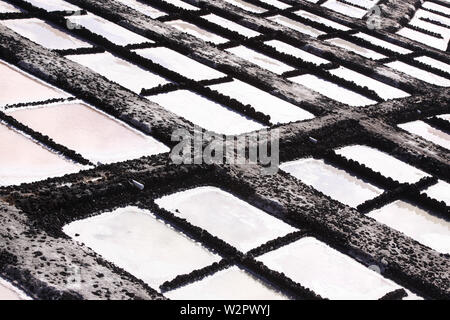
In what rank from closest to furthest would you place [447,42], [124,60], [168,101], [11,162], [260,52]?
[11,162], [168,101], [124,60], [260,52], [447,42]

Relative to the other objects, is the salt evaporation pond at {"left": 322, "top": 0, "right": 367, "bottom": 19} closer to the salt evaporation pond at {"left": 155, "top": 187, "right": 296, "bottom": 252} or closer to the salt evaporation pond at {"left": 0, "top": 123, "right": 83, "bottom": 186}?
the salt evaporation pond at {"left": 155, "top": 187, "right": 296, "bottom": 252}

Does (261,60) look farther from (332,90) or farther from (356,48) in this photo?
(356,48)

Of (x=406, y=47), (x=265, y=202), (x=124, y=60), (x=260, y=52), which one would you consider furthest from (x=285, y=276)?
(x=406, y=47)

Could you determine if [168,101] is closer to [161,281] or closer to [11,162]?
[11,162]

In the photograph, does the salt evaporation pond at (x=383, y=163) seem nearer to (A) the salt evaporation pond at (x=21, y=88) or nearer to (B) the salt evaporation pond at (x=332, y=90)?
(B) the salt evaporation pond at (x=332, y=90)

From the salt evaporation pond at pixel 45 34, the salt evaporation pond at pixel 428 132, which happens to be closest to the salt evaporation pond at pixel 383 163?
the salt evaporation pond at pixel 428 132

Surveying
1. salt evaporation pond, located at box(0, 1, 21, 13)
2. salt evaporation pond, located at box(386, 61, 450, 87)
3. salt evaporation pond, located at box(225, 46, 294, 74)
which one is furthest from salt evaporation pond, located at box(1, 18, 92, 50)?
salt evaporation pond, located at box(386, 61, 450, 87)
